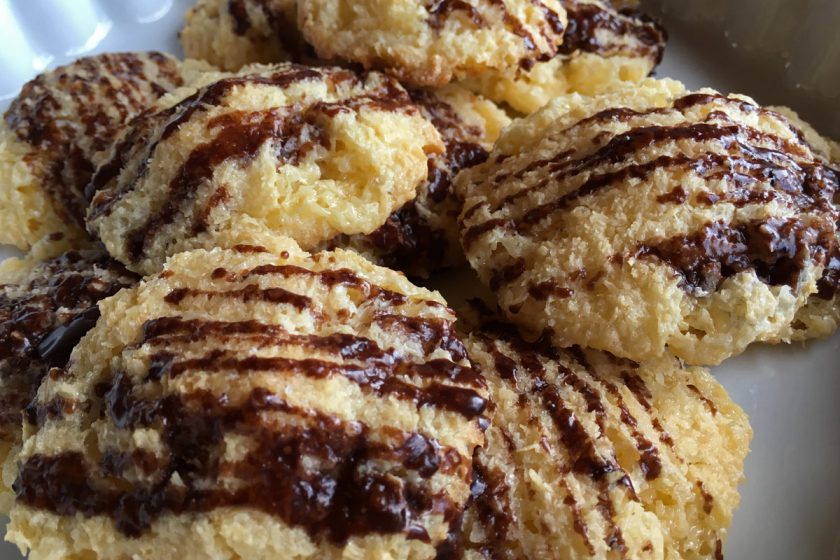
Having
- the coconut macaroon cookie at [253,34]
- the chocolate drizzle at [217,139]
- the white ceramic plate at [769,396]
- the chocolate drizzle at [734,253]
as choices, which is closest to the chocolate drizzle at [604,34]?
the white ceramic plate at [769,396]

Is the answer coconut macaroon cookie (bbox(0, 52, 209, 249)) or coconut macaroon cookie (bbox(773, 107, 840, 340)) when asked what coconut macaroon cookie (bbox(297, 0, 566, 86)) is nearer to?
coconut macaroon cookie (bbox(0, 52, 209, 249))

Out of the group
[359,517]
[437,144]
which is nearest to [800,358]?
[437,144]

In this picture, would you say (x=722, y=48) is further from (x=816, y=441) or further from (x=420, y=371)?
(x=420, y=371)

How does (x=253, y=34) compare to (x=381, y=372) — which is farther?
(x=253, y=34)

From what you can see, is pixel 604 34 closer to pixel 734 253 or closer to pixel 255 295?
pixel 734 253

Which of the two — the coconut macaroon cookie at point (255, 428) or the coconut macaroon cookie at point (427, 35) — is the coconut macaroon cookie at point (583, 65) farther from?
the coconut macaroon cookie at point (255, 428)

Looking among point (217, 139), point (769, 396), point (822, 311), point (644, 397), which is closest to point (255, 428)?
point (217, 139)

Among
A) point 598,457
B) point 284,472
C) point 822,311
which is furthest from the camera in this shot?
point 822,311
